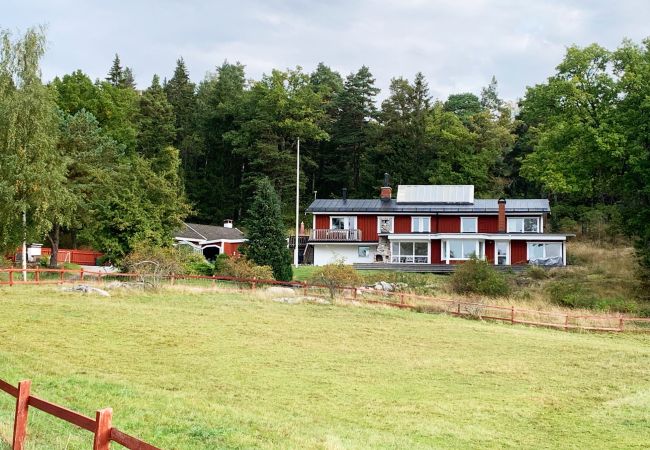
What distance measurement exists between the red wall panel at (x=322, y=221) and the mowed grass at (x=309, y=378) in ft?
85.4

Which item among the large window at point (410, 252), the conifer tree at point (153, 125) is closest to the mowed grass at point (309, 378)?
the large window at point (410, 252)

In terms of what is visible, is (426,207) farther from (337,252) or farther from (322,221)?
(322,221)

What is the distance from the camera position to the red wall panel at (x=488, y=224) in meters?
49.7

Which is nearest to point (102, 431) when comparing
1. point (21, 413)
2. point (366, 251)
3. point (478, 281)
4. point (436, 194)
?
point (21, 413)

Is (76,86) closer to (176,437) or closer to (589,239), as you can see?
(589,239)

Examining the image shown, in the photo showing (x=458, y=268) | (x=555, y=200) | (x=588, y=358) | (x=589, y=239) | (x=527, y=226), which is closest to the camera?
(x=588, y=358)

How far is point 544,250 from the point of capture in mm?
47344

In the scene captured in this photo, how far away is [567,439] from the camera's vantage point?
10914 millimetres

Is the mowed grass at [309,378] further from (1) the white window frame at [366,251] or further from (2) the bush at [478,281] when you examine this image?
(1) the white window frame at [366,251]

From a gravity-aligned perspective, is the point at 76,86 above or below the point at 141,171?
above

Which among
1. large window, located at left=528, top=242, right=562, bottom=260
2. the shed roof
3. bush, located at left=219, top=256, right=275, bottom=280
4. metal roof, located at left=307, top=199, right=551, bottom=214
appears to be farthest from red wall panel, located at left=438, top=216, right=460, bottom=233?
bush, located at left=219, top=256, right=275, bottom=280

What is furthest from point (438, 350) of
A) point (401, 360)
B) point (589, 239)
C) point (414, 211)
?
point (589, 239)

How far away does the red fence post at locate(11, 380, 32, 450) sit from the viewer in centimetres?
663

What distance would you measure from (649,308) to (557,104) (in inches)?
614
